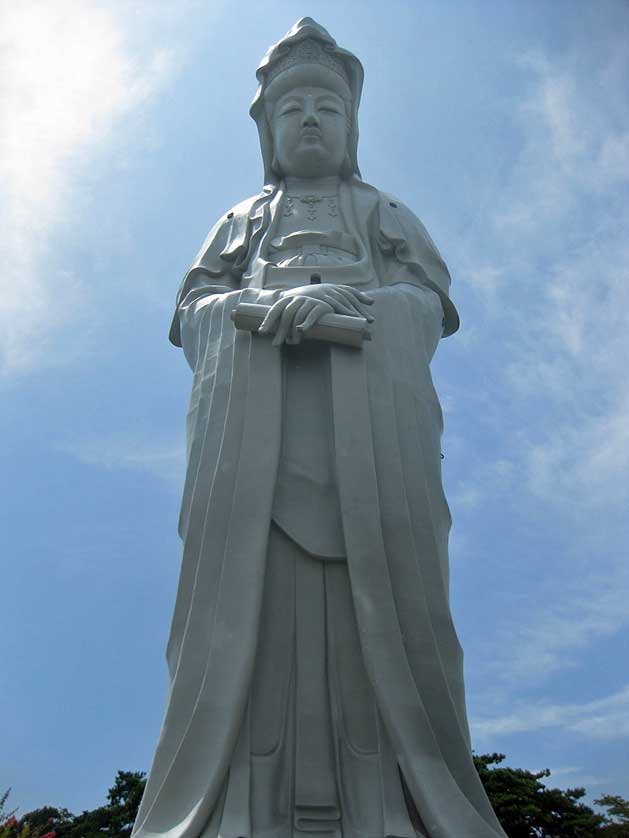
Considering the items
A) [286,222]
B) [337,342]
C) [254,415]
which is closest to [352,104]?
[286,222]

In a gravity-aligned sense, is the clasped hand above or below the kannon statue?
above

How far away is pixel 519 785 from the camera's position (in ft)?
49.3

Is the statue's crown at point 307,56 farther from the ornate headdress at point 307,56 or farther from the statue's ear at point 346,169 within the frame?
the statue's ear at point 346,169

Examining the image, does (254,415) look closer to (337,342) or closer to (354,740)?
(337,342)

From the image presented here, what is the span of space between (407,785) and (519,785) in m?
10.7

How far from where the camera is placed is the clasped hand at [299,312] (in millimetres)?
6859

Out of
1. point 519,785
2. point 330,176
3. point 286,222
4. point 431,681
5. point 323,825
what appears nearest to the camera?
point 323,825

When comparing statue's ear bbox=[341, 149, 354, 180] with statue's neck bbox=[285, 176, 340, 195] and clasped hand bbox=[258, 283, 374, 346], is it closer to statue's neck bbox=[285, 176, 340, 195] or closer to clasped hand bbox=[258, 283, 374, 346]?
statue's neck bbox=[285, 176, 340, 195]

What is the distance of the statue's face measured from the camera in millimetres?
9078

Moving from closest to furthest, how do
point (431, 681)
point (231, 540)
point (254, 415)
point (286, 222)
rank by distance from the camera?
point (431, 681), point (231, 540), point (254, 415), point (286, 222)

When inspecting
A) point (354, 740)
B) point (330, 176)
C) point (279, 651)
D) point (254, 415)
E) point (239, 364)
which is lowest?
point (354, 740)

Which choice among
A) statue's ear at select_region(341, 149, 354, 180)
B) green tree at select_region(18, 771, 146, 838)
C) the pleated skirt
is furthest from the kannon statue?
green tree at select_region(18, 771, 146, 838)

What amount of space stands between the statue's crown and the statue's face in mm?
270

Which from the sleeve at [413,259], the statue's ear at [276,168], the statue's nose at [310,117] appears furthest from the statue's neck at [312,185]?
the sleeve at [413,259]
